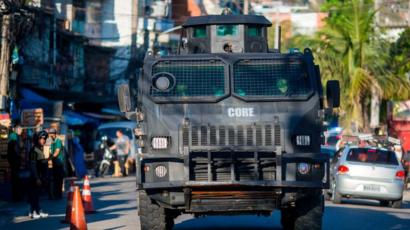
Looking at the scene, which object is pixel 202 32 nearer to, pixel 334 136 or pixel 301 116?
pixel 301 116

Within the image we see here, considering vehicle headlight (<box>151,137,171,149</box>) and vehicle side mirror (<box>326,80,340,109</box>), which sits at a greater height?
vehicle side mirror (<box>326,80,340,109</box>)

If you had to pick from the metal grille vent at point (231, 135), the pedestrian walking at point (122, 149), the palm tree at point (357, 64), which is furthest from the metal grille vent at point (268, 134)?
the palm tree at point (357, 64)

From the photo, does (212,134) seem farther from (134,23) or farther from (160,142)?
(134,23)

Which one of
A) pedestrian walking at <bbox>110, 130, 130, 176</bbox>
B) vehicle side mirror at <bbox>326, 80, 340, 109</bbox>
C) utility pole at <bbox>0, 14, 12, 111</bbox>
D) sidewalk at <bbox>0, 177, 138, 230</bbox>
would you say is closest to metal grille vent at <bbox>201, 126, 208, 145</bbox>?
vehicle side mirror at <bbox>326, 80, 340, 109</bbox>

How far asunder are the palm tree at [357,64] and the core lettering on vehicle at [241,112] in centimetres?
2700

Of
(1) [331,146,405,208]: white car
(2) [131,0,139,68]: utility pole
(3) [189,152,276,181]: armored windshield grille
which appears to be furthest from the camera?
(2) [131,0,139,68]: utility pole

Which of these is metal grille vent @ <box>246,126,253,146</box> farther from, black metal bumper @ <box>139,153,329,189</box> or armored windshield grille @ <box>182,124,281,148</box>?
black metal bumper @ <box>139,153,329,189</box>

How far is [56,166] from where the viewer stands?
26.2 metres

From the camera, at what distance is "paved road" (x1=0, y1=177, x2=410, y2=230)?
18.8 meters

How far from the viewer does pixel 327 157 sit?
49.1 feet

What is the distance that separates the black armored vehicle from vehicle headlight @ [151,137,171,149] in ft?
0.05

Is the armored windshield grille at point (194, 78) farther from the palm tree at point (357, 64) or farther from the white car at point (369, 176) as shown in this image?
the palm tree at point (357, 64)

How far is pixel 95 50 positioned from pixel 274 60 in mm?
39828

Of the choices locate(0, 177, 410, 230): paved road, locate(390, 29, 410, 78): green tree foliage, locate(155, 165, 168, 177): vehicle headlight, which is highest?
locate(390, 29, 410, 78): green tree foliage
